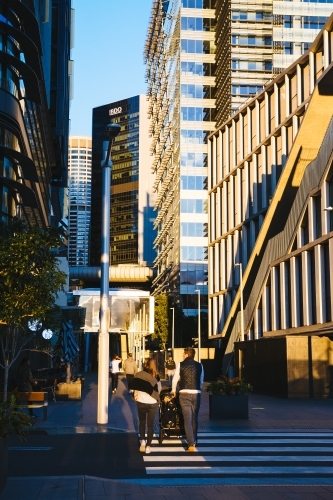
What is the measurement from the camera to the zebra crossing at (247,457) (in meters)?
10.9

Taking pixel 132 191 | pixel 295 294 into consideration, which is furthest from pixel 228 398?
pixel 132 191

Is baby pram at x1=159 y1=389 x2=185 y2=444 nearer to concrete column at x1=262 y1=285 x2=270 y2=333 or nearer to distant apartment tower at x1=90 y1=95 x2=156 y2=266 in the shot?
concrete column at x1=262 y1=285 x2=270 y2=333

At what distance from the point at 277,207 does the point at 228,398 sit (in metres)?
32.9

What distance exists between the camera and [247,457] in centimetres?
1258

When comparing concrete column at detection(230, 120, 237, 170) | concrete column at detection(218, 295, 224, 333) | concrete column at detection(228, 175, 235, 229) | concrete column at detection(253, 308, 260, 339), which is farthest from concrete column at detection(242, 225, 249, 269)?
concrete column at detection(253, 308, 260, 339)

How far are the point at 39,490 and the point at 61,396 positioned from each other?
1776cm

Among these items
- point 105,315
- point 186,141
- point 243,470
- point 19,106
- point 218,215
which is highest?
point 186,141

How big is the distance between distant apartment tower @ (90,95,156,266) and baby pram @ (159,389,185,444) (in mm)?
148202

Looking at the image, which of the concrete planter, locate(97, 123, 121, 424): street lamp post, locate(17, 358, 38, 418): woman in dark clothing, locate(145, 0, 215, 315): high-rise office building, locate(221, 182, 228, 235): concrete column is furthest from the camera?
locate(145, 0, 215, 315): high-rise office building

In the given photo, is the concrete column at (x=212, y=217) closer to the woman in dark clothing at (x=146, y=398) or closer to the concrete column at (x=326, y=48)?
the concrete column at (x=326, y=48)

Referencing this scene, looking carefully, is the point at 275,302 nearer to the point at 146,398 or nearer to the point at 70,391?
the point at 70,391

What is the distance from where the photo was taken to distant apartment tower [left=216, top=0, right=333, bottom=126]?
316 feet

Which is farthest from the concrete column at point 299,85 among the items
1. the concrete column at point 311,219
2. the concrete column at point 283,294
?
the concrete column at point 311,219

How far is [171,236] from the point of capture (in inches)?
4304
